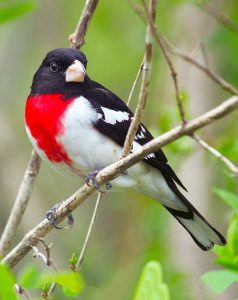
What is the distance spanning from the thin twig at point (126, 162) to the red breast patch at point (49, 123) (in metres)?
0.28

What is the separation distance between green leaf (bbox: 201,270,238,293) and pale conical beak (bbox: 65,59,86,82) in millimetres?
1019

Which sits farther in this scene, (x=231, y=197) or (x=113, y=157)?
(x=113, y=157)

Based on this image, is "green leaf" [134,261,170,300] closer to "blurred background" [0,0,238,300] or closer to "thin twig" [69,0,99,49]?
"thin twig" [69,0,99,49]

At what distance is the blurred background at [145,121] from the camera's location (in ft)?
13.8

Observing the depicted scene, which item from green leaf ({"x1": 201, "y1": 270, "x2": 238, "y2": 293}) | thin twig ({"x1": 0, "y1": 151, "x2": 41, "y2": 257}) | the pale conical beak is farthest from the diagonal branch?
green leaf ({"x1": 201, "y1": 270, "x2": 238, "y2": 293})

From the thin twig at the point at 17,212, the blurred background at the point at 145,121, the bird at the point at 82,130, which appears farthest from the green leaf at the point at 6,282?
the blurred background at the point at 145,121

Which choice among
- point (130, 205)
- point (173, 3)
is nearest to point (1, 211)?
point (130, 205)

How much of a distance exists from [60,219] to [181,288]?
2.75 feet

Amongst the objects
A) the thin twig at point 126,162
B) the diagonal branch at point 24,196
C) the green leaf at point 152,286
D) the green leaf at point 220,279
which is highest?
the diagonal branch at point 24,196

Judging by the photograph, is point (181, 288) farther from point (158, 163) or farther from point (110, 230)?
point (110, 230)

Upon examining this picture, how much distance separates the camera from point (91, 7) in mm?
2914

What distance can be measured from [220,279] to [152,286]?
1.47 ft

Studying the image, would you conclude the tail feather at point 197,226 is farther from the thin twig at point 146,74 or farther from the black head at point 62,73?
the thin twig at point 146,74

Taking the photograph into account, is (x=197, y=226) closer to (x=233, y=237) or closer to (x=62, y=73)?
(x=233, y=237)
